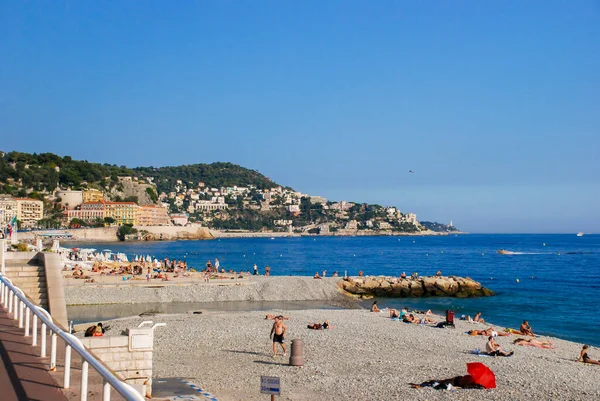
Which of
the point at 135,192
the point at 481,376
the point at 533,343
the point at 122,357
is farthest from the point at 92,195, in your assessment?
the point at 122,357

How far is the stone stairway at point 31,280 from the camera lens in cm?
1675

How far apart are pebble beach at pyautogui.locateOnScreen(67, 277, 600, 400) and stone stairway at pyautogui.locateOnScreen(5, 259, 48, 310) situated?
11.6 feet

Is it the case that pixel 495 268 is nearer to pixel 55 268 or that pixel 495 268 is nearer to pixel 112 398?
pixel 55 268

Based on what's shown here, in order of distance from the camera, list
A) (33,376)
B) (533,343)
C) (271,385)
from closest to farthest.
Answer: (33,376) < (271,385) < (533,343)

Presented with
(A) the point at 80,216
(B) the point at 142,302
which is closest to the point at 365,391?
(B) the point at 142,302

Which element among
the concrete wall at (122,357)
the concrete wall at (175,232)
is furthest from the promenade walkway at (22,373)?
the concrete wall at (175,232)

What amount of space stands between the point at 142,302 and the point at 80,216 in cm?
12801

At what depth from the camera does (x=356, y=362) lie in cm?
1673

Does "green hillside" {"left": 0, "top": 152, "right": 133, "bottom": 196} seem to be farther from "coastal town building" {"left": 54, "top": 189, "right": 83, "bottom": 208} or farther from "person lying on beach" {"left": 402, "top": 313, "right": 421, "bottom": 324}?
"person lying on beach" {"left": 402, "top": 313, "right": 421, "bottom": 324}

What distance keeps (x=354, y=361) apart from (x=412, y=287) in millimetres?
28075

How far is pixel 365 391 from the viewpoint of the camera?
13.4 m

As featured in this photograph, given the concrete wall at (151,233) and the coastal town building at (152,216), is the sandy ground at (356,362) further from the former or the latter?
the coastal town building at (152,216)

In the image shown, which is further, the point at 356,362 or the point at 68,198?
the point at 68,198

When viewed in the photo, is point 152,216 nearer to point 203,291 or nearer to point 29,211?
point 29,211
